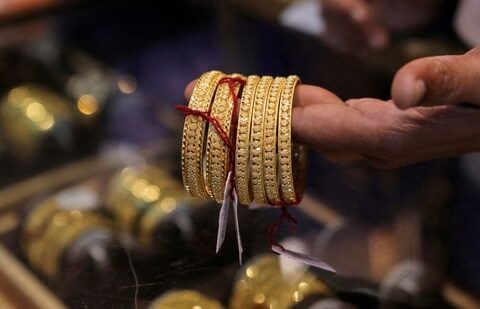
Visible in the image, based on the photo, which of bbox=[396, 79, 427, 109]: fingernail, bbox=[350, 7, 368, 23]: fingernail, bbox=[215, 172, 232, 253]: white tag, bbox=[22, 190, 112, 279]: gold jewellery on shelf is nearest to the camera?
bbox=[396, 79, 427, 109]: fingernail

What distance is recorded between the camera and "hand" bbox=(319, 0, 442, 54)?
2.98 ft

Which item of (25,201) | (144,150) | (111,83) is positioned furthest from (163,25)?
(25,201)

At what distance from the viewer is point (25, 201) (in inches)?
36.2

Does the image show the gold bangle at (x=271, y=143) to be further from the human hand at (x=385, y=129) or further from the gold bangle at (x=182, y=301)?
the gold bangle at (x=182, y=301)

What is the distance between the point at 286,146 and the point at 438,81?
115 millimetres

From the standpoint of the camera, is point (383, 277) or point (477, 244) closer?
point (383, 277)

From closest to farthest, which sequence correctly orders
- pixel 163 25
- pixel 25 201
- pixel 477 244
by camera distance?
1. pixel 477 244
2. pixel 25 201
3. pixel 163 25

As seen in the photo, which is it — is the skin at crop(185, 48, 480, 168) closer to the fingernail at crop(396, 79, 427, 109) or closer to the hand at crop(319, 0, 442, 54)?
the fingernail at crop(396, 79, 427, 109)

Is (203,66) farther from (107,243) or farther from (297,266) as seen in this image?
(297,266)

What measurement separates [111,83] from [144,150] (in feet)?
0.63

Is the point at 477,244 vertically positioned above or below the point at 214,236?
below

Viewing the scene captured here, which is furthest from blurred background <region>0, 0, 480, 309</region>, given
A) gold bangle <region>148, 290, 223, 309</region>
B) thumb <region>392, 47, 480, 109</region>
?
thumb <region>392, 47, 480, 109</region>

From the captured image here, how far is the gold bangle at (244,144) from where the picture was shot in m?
0.48

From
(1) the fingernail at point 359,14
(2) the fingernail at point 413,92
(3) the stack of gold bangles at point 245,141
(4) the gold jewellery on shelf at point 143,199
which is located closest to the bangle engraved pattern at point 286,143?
(3) the stack of gold bangles at point 245,141
